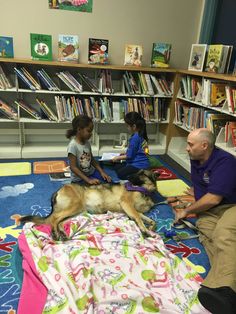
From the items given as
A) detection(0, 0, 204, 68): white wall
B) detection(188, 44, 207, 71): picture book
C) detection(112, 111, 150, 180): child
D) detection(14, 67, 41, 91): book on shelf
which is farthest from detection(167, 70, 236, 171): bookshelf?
detection(14, 67, 41, 91): book on shelf

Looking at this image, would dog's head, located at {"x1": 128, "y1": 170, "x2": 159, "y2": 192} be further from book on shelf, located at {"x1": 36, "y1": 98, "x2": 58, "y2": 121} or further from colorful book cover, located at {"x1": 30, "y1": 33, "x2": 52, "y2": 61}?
colorful book cover, located at {"x1": 30, "y1": 33, "x2": 52, "y2": 61}

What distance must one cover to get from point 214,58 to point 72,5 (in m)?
2.04

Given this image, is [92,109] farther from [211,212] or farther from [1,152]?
[211,212]

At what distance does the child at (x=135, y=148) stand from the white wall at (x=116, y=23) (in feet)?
4.35

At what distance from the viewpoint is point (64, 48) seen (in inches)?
146

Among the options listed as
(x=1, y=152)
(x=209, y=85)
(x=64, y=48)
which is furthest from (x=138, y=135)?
(x=1, y=152)

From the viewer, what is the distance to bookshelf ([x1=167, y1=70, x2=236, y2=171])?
3.25 m

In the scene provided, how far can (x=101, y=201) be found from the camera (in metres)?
2.68

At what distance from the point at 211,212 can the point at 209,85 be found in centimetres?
172

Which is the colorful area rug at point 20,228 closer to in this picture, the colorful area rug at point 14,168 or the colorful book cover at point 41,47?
the colorful area rug at point 14,168

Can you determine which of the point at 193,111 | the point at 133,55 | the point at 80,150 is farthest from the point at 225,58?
the point at 80,150

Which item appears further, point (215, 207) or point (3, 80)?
point (3, 80)

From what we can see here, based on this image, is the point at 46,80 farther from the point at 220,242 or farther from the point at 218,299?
the point at 218,299

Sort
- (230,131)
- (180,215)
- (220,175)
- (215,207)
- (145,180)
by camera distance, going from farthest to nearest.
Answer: (230,131) → (145,180) → (180,215) → (215,207) → (220,175)
